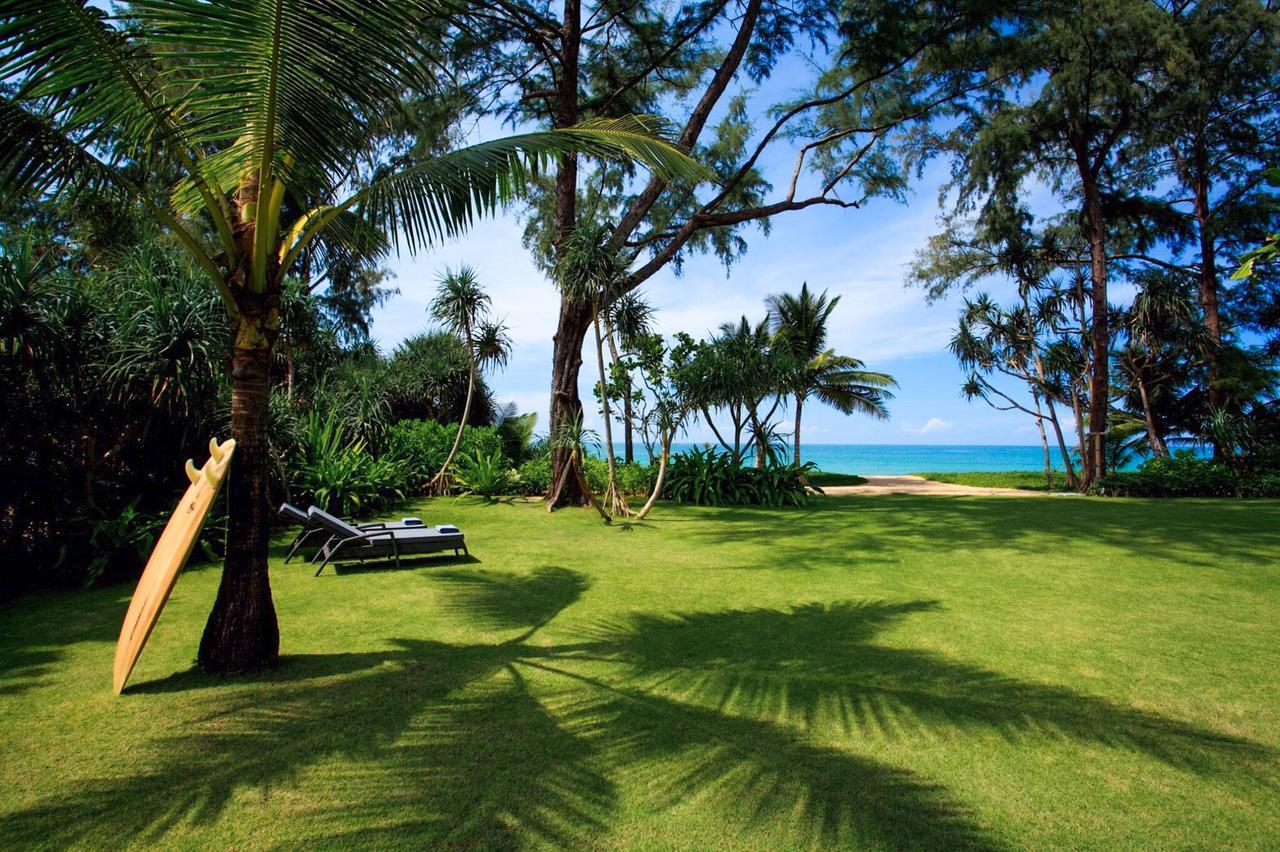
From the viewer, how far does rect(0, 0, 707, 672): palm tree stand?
3.06 metres

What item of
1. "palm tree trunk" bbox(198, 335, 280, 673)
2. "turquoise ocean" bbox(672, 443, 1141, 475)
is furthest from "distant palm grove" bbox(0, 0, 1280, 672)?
"turquoise ocean" bbox(672, 443, 1141, 475)

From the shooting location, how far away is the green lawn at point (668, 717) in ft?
7.65

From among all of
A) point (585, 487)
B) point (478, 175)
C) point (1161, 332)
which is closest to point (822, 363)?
point (1161, 332)

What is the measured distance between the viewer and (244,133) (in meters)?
3.38

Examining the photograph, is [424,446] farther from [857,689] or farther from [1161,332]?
[1161,332]

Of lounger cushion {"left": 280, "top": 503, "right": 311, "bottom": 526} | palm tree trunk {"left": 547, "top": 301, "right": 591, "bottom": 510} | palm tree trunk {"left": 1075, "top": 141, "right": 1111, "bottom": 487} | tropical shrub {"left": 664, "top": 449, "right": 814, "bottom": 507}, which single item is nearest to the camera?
lounger cushion {"left": 280, "top": 503, "right": 311, "bottom": 526}

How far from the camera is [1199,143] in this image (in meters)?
18.0

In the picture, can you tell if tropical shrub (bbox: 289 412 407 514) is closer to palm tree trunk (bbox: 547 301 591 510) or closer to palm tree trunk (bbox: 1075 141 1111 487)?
palm tree trunk (bbox: 547 301 591 510)

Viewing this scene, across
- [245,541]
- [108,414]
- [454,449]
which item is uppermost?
[108,414]

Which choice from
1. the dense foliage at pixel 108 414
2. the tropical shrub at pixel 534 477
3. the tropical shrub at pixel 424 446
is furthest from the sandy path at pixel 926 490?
the dense foliage at pixel 108 414

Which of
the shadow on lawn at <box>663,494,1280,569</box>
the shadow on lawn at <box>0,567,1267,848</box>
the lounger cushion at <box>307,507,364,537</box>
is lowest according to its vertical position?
the shadow on lawn at <box>0,567,1267,848</box>

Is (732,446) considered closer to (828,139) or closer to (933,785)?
(828,139)

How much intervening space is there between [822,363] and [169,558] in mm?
21282

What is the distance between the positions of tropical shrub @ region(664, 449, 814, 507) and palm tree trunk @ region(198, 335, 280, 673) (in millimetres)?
10509
